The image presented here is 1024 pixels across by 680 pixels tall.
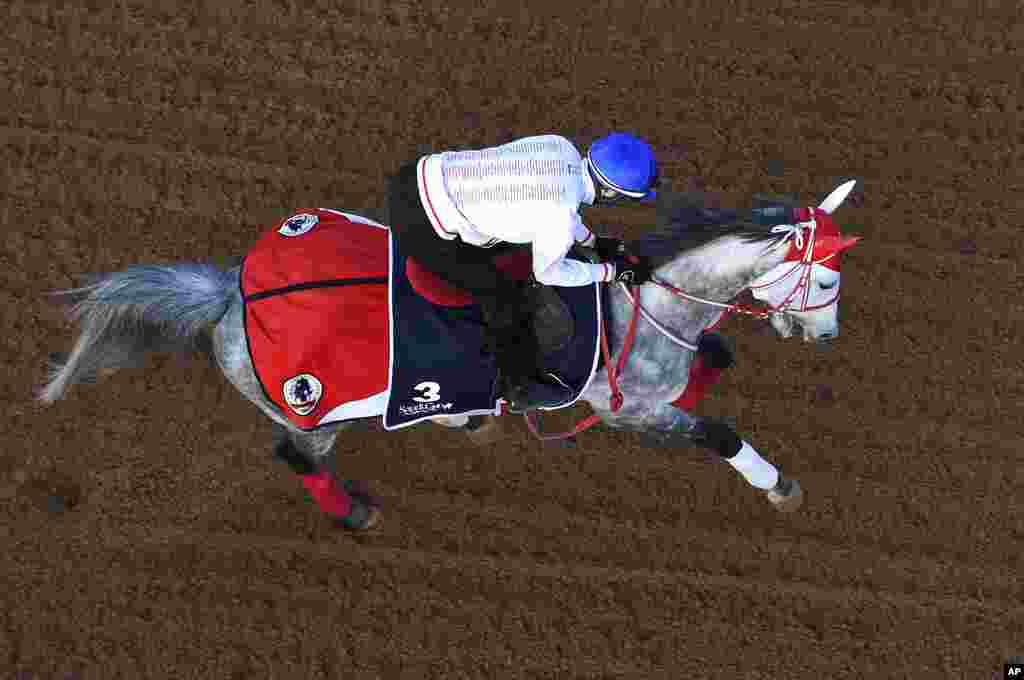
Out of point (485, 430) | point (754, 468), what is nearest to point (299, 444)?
point (485, 430)

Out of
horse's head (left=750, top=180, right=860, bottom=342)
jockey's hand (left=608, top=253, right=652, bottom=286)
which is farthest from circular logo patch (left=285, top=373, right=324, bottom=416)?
horse's head (left=750, top=180, right=860, bottom=342)

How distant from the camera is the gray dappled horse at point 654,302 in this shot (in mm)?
3775

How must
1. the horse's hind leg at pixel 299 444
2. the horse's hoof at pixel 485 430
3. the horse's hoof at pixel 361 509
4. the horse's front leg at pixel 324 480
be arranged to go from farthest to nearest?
1. the horse's hoof at pixel 485 430
2. the horse's hoof at pixel 361 509
3. the horse's front leg at pixel 324 480
4. the horse's hind leg at pixel 299 444

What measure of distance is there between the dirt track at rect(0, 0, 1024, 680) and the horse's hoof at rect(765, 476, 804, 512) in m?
0.22

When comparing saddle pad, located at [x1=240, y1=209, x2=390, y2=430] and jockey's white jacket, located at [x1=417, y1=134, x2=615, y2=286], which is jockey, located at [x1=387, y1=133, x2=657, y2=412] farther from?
saddle pad, located at [x1=240, y1=209, x2=390, y2=430]

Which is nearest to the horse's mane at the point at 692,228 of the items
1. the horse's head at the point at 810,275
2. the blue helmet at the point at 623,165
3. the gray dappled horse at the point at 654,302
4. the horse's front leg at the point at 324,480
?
the gray dappled horse at the point at 654,302

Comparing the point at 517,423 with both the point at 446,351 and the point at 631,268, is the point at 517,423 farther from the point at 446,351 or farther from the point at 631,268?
the point at 631,268

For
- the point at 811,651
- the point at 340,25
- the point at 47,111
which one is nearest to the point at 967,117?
the point at 811,651

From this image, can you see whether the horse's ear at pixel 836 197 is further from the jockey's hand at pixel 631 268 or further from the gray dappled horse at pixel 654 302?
the jockey's hand at pixel 631 268

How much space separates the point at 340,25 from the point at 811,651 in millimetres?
4993

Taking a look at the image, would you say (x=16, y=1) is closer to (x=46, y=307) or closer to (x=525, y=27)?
(x=46, y=307)

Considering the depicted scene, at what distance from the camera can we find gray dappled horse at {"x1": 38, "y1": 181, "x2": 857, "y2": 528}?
3.78m

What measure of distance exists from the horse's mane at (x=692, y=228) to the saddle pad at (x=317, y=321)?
4.04 feet

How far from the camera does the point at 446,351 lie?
3955mm
